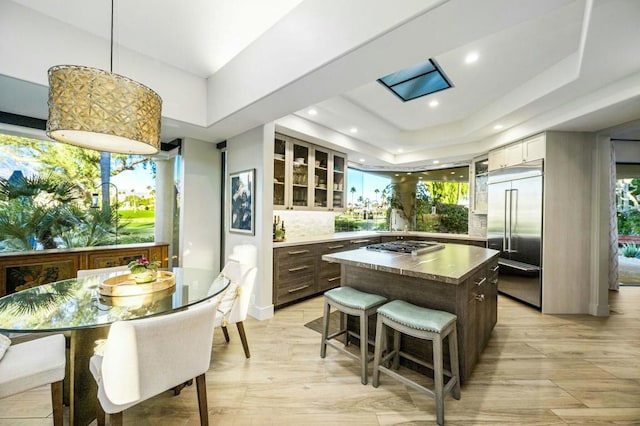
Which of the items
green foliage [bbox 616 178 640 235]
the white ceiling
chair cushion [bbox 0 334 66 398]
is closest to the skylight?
the white ceiling

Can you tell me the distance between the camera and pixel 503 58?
102 inches

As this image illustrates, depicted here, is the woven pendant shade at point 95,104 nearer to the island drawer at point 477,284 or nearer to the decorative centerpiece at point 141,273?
the decorative centerpiece at point 141,273

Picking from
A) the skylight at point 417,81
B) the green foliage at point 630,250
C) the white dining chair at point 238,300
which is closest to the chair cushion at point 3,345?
the white dining chair at point 238,300

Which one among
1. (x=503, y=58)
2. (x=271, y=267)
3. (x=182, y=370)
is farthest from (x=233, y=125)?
(x=503, y=58)

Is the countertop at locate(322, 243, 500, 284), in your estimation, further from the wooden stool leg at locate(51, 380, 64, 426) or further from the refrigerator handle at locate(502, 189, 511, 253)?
the wooden stool leg at locate(51, 380, 64, 426)

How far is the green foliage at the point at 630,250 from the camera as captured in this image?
5.85 m

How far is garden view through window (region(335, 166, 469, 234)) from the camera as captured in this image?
18.7 feet

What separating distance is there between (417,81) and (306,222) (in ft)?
9.04

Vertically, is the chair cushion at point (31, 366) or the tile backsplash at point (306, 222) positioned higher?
the tile backsplash at point (306, 222)

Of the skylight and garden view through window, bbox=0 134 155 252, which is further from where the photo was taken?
garden view through window, bbox=0 134 155 252

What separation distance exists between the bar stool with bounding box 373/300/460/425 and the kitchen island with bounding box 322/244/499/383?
16 cm

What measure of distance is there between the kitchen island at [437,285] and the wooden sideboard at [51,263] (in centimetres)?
303

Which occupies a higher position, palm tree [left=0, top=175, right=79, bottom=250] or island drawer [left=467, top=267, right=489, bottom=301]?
palm tree [left=0, top=175, right=79, bottom=250]

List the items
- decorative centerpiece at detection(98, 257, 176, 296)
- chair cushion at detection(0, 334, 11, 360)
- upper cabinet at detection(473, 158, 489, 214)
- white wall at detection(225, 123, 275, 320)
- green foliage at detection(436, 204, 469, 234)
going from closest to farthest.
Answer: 1. chair cushion at detection(0, 334, 11, 360)
2. decorative centerpiece at detection(98, 257, 176, 296)
3. white wall at detection(225, 123, 275, 320)
4. upper cabinet at detection(473, 158, 489, 214)
5. green foliage at detection(436, 204, 469, 234)
